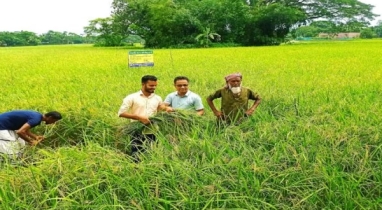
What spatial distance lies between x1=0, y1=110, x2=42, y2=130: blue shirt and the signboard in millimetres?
3928

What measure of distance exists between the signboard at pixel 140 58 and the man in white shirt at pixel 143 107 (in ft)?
13.0

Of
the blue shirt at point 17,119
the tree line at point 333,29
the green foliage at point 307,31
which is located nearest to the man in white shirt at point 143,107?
the blue shirt at point 17,119

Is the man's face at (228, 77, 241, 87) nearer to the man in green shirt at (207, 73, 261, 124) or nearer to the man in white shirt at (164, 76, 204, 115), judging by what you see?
the man in green shirt at (207, 73, 261, 124)

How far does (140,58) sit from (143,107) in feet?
13.8

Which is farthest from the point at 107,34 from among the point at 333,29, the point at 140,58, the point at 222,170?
the point at 222,170

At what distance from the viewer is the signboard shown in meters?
7.62

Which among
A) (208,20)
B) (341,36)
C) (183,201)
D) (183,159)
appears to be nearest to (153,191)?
(183,201)

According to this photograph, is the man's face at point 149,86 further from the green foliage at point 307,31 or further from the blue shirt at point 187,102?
the green foliage at point 307,31

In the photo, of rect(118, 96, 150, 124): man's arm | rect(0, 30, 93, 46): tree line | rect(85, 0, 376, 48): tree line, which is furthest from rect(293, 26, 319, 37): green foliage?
rect(118, 96, 150, 124): man's arm

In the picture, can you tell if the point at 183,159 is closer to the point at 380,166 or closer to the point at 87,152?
the point at 87,152

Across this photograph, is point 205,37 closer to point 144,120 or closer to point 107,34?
point 107,34

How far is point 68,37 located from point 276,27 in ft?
204

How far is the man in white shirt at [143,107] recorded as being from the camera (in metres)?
3.58

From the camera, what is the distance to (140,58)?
777 centimetres
